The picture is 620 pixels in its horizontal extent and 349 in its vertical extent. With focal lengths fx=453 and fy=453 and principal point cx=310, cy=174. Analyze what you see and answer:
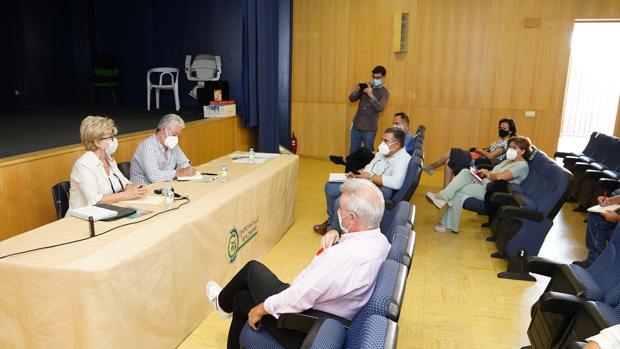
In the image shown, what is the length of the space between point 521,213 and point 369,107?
3585mm

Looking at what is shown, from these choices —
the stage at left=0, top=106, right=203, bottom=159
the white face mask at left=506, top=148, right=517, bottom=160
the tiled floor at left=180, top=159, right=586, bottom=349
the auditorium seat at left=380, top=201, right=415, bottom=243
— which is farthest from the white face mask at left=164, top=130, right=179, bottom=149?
the white face mask at left=506, top=148, right=517, bottom=160

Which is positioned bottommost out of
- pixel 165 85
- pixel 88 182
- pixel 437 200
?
pixel 437 200

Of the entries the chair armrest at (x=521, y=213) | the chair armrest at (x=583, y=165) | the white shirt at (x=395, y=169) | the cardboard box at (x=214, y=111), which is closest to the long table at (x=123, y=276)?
the white shirt at (x=395, y=169)

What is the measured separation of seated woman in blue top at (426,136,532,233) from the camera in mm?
4230

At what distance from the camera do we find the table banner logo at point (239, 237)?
299 centimetres

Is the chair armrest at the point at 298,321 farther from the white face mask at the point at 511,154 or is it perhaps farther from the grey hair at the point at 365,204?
the white face mask at the point at 511,154

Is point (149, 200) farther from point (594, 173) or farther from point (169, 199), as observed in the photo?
point (594, 173)

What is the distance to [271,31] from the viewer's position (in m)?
6.30

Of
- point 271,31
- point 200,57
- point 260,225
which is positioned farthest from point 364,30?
point 260,225

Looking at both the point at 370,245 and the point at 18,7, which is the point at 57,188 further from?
the point at 18,7

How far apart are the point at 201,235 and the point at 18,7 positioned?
7698mm

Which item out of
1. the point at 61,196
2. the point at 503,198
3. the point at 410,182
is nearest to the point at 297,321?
the point at 61,196

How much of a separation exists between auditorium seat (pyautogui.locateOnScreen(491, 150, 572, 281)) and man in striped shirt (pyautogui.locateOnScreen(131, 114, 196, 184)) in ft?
8.31

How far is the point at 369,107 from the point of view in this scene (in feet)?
22.1
